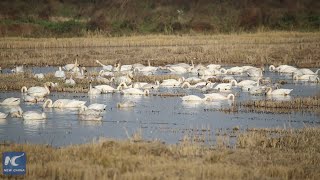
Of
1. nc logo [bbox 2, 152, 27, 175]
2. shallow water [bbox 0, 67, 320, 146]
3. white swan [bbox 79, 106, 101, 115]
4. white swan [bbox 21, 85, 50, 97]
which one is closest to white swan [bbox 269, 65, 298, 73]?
shallow water [bbox 0, 67, 320, 146]

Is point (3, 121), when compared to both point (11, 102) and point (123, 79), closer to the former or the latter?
point (11, 102)

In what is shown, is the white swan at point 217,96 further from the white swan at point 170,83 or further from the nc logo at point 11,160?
the nc logo at point 11,160

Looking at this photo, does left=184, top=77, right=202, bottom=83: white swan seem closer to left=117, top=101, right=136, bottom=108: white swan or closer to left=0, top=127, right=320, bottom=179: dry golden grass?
left=117, top=101, right=136, bottom=108: white swan

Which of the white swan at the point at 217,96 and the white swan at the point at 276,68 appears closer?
the white swan at the point at 217,96

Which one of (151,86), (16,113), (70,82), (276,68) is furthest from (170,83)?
(16,113)

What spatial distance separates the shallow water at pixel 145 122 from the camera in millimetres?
13602

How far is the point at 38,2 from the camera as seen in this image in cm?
5072

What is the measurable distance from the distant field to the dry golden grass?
56.3 feet

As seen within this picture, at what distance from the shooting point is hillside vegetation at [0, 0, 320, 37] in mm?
41781

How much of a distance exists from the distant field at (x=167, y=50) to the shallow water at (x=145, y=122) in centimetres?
1101

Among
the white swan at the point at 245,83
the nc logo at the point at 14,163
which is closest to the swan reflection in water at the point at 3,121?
the nc logo at the point at 14,163

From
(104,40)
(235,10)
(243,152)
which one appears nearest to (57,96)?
(243,152)

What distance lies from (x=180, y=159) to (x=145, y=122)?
16.0 feet

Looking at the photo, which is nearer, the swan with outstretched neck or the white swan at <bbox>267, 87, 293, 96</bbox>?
the swan with outstretched neck
